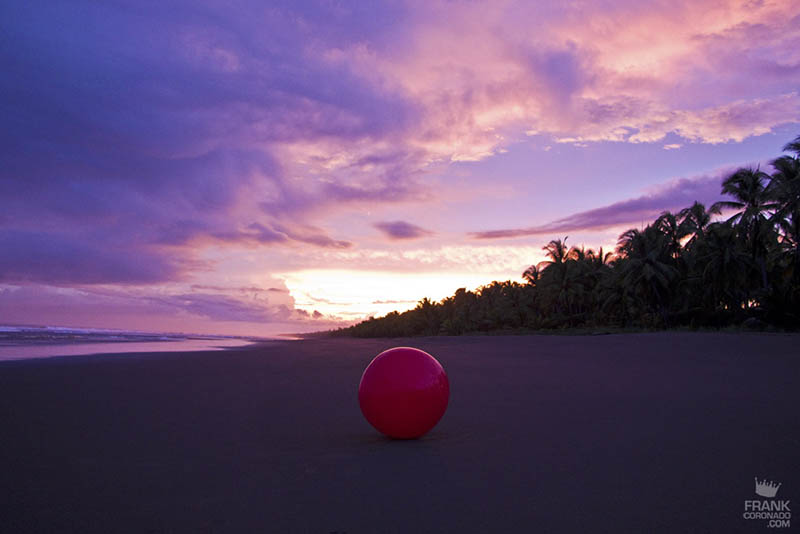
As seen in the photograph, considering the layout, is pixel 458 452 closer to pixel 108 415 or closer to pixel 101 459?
pixel 101 459

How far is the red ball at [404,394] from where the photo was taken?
497 centimetres

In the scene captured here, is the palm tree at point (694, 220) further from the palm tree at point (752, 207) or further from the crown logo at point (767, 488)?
the crown logo at point (767, 488)

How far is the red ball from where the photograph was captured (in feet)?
16.3

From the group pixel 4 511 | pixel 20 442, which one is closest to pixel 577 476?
pixel 4 511

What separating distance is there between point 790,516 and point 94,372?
1271 cm

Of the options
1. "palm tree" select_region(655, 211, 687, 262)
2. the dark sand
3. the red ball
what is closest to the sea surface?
the dark sand

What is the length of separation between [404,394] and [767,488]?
288cm

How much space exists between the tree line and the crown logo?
26769 mm

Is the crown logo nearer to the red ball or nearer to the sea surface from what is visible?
the red ball

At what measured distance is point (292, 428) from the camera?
5.77 meters

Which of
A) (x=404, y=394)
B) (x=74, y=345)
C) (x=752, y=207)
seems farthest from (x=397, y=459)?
(x=752, y=207)

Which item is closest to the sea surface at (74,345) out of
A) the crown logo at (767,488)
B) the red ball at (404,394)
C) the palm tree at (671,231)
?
the red ball at (404,394)

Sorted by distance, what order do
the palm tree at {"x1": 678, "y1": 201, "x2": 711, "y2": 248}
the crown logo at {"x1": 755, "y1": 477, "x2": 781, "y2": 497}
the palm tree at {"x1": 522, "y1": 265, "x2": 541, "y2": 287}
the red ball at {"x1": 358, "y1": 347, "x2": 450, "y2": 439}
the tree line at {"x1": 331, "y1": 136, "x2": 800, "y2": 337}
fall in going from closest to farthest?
the crown logo at {"x1": 755, "y1": 477, "x2": 781, "y2": 497}, the red ball at {"x1": 358, "y1": 347, "x2": 450, "y2": 439}, the tree line at {"x1": 331, "y1": 136, "x2": 800, "y2": 337}, the palm tree at {"x1": 678, "y1": 201, "x2": 711, "y2": 248}, the palm tree at {"x1": 522, "y1": 265, "x2": 541, "y2": 287}

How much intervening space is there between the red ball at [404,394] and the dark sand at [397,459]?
210 mm
